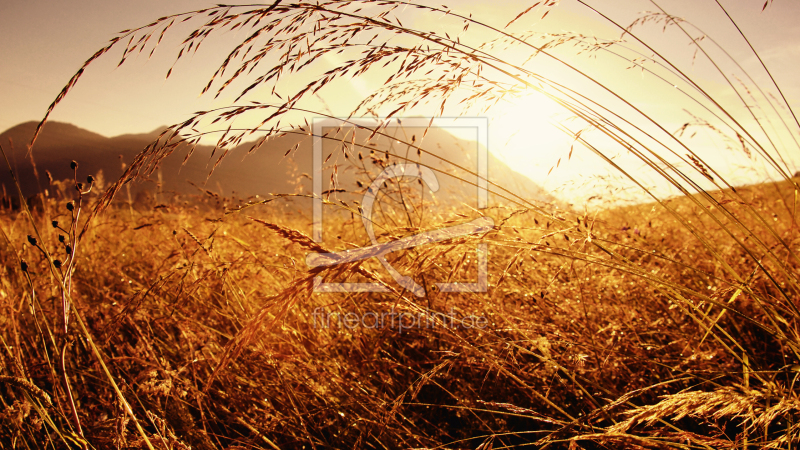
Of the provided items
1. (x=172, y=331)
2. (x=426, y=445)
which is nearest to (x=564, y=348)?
(x=426, y=445)

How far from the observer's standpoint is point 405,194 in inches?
74.0

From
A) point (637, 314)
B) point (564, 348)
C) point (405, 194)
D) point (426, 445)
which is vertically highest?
point (405, 194)

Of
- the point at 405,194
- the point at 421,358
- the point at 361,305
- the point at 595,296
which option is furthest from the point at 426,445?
Result: the point at 405,194

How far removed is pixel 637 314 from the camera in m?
1.51

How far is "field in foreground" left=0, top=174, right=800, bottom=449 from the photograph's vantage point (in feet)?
3.57

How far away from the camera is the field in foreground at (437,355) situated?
1087mm

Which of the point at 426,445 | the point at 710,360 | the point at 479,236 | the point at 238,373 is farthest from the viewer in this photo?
A: the point at 238,373

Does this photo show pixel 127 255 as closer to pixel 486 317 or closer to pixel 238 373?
pixel 238 373

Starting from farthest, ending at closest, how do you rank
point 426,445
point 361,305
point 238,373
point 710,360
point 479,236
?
point 361,305
point 238,373
point 710,360
point 426,445
point 479,236

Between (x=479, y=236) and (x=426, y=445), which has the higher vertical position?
(x=479, y=236)

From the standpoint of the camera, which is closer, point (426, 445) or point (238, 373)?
point (426, 445)

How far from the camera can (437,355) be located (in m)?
1.55

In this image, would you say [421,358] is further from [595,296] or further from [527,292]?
[595,296]

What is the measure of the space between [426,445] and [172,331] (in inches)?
52.0
